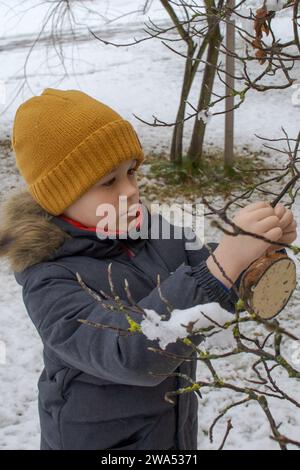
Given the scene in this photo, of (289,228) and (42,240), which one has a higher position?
(289,228)

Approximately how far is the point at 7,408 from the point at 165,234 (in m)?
2.81

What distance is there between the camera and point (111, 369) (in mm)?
1350

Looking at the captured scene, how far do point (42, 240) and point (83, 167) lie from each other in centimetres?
23

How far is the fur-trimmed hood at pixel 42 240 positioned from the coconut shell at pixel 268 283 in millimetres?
559

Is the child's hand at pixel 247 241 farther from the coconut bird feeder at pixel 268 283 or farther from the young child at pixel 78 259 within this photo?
the young child at pixel 78 259

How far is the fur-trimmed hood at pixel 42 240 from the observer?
1600mm

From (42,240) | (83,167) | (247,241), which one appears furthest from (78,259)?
(247,241)

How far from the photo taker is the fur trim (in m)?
1.60

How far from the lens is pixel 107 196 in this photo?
5.35ft

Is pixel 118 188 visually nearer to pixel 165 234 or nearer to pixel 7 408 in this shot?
pixel 165 234

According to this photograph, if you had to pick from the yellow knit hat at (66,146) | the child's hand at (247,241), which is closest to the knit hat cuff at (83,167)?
the yellow knit hat at (66,146)

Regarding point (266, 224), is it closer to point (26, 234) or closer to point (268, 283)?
point (268, 283)

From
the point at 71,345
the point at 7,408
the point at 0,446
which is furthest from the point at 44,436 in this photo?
the point at 7,408

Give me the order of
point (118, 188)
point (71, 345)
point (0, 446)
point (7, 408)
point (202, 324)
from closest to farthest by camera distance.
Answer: point (202, 324) → point (71, 345) → point (118, 188) → point (0, 446) → point (7, 408)
